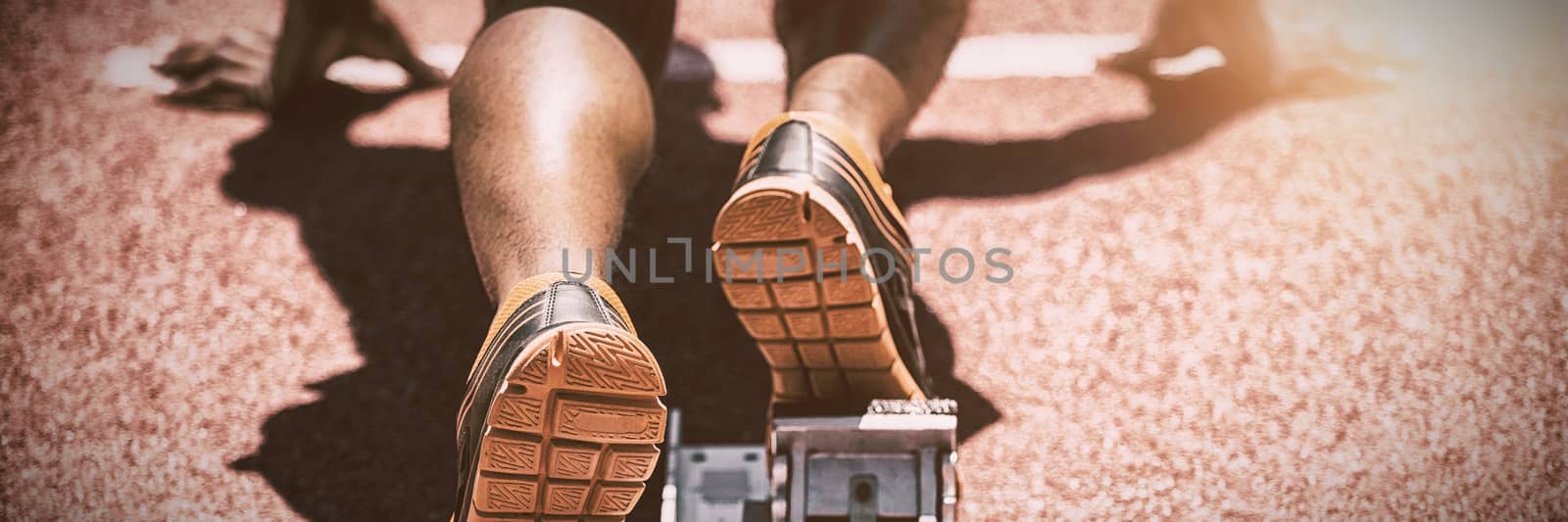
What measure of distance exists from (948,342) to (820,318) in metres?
0.52

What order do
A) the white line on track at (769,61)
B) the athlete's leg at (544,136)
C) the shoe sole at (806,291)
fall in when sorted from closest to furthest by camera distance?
1. the shoe sole at (806,291)
2. the athlete's leg at (544,136)
3. the white line on track at (769,61)

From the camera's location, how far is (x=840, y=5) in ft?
6.10

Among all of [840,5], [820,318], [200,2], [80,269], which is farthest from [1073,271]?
[200,2]

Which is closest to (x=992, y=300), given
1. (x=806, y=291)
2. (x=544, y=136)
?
(x=806, y=291)

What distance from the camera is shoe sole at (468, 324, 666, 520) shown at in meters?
1.10

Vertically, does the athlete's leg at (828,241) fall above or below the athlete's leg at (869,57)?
below

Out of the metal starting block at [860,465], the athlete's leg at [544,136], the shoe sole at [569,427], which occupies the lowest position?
the metal starting block at [860,465]

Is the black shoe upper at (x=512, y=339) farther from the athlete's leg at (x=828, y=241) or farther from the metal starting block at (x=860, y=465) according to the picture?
the metal starting block at (x=860, y=465)

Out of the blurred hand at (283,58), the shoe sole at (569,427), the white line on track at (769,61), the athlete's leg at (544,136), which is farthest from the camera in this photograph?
the white line on track at (769,61)

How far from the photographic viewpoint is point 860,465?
1.45m

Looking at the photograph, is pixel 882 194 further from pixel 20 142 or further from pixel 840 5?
pixel 20 142

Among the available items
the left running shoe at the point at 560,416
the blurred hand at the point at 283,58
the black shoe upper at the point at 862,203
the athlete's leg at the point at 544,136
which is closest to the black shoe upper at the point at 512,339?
the left running shoe at the point at 560,416

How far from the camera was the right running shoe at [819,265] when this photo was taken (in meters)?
1.28

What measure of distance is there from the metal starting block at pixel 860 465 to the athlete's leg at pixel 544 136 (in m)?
0.32
